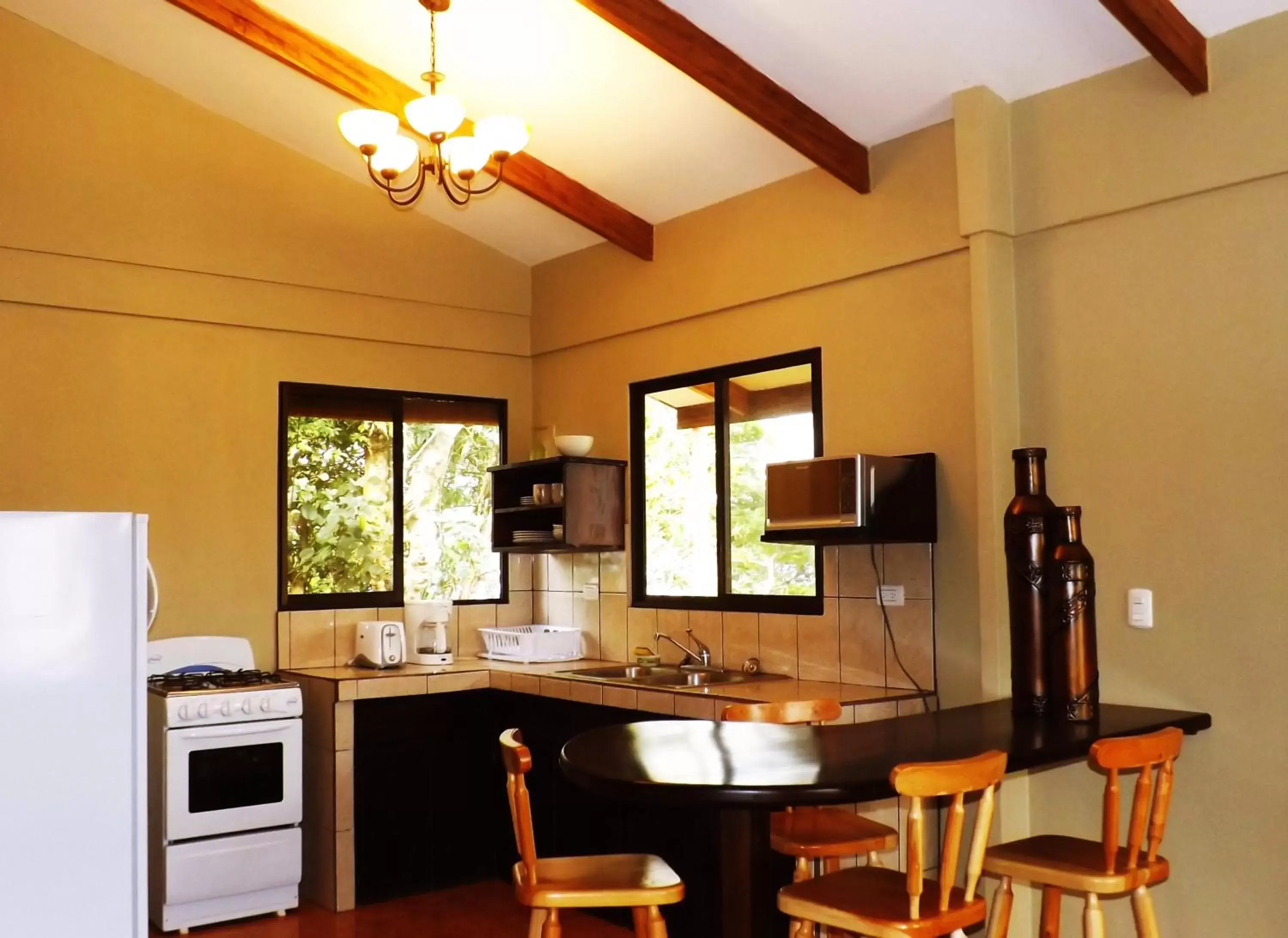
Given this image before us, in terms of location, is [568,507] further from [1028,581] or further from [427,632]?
[1028,581]

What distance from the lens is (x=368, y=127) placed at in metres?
3.66

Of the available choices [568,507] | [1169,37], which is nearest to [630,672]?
[568,507]

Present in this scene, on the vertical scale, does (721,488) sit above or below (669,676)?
above

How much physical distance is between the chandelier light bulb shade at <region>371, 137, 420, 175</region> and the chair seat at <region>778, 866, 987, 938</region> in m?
2.48

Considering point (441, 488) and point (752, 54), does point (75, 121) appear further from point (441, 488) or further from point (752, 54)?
point (752, 54)

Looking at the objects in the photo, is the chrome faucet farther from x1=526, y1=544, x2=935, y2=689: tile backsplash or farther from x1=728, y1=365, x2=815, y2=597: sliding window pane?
x1=728, y1=365, x2=815, y2=597: sliding window pane

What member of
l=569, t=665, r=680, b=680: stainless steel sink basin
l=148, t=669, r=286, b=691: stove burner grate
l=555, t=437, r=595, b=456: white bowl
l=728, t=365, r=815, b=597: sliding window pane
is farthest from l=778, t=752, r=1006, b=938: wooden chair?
l=555, t=437, r=595, b=456: white bowl

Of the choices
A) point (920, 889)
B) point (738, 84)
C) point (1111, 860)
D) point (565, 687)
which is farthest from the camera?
point (565, 687)

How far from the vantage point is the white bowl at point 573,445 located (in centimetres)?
534

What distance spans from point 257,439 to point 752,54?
2715 mm

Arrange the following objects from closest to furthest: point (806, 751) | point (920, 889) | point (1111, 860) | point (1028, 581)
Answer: point (920, 889)
point (806, 751)
point (1111, 860)
point (1028, 581)

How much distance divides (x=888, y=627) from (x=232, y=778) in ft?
8.28

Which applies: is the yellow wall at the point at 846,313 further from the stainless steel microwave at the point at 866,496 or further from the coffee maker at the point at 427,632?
the coffee maker at the point at 427,632

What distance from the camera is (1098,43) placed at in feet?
11.7
